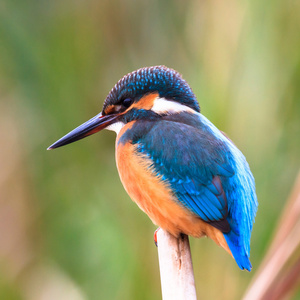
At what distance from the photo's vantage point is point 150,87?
1.92 meters

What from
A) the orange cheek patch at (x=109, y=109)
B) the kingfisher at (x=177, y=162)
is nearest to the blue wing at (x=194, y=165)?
the kingfisher at (x=177, y=162)

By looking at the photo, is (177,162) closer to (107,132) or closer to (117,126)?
(117,126)

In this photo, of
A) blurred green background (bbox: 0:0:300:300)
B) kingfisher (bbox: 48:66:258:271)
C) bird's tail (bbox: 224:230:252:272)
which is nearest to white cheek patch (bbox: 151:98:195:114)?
kingfisher (bbox: 48:66:258:271)

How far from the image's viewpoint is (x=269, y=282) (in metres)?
1.21

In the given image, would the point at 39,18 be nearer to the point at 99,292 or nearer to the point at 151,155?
the point at 151,155

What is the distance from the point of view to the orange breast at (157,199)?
175cm

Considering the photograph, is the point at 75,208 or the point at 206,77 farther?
the point at 75,208

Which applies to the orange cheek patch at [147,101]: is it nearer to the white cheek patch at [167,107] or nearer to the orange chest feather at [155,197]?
the white cheek patch at [167,107]

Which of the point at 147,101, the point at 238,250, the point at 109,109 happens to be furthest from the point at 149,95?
the point at 238,250

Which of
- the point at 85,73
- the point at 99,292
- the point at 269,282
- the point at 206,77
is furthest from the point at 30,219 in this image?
the point at 269,282

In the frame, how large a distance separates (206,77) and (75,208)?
2.70 feet

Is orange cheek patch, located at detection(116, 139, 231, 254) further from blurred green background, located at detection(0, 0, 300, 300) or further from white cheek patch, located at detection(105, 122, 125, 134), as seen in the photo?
blurred green background, located at detection(0, 0, 300, 300)

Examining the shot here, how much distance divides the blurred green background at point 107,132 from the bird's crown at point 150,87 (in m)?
0.12

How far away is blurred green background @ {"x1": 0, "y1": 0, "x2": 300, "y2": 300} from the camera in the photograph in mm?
1959
